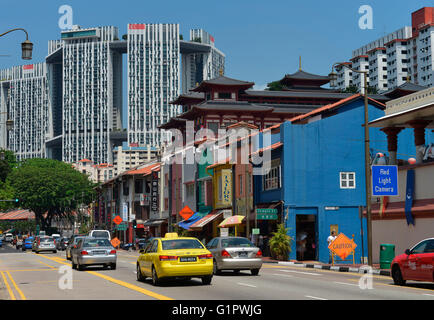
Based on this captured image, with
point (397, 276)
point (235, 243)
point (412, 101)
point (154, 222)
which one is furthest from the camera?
point (154, 222)

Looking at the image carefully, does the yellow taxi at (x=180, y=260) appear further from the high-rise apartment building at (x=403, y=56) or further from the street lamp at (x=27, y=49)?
the high-rise apartment building at (x=403, y=56)

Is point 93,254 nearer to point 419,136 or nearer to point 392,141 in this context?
point 419,136

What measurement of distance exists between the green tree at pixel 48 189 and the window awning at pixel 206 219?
63.4m

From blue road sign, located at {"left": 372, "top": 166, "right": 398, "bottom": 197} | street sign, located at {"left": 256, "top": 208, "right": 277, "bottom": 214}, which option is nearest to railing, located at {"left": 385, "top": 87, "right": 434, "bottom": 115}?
blue road sign, located at {"left": 372, "top": 166, "right": 398, "bottom": 197}

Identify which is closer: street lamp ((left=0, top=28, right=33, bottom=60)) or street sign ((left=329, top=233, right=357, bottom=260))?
street lamp ((left=0, top=28, right=33, bottom=60))

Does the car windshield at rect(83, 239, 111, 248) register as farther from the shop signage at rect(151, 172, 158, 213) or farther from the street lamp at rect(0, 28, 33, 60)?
the shop signage at rect(151, 172, 158, 213)

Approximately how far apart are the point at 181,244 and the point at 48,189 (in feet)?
323

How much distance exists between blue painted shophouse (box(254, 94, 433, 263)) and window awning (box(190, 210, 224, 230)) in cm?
787

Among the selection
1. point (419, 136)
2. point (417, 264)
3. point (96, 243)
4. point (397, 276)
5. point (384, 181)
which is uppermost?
point (419, 136)

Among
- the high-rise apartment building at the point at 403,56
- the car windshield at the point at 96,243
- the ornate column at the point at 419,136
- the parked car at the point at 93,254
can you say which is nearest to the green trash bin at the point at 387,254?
the ornate column at the point at 419,136

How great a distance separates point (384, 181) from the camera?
97.5 feet

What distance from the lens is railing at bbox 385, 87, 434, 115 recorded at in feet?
111

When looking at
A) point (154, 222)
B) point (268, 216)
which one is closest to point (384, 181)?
point (268, 216)
